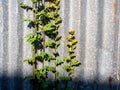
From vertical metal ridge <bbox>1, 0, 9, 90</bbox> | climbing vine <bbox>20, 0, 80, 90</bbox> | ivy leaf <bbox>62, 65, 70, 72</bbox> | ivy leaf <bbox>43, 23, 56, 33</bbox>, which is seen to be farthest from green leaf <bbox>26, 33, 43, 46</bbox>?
ivy leaf <bbox>62, 65, 70, 72</bbox>

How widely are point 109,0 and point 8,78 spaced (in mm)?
1732

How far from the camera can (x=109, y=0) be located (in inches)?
151

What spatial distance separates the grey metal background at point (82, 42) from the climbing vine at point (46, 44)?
8 centimetres

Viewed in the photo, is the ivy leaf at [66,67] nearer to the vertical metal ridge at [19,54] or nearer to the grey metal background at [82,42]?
the grey metal background at [82,42]

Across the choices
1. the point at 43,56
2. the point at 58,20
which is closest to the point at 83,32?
the point at 58,20

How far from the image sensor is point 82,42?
3945mm

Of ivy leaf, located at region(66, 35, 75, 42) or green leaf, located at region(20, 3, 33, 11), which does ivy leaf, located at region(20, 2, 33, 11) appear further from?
ivy leaf, located at region(66, 35, 75, 42)

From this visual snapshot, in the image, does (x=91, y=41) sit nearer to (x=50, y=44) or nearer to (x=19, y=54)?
(x=50, y=44)

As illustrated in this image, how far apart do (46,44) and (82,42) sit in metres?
0.48

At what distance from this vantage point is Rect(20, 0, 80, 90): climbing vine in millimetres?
3902

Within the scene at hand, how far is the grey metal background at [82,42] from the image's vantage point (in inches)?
152

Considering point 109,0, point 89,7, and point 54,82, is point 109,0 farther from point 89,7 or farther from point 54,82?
point 54,82

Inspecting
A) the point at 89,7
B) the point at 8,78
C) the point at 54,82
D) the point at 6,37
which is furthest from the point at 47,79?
the point at 89,7

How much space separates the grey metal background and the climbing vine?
0.08 m
